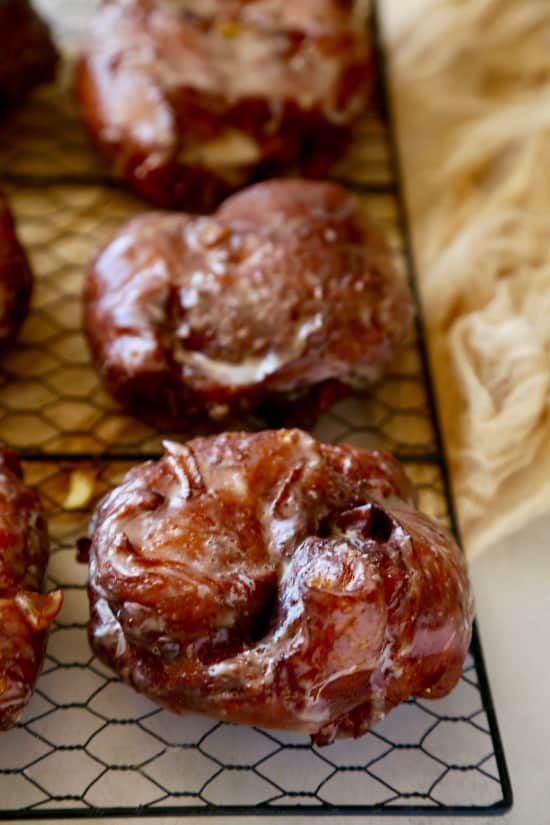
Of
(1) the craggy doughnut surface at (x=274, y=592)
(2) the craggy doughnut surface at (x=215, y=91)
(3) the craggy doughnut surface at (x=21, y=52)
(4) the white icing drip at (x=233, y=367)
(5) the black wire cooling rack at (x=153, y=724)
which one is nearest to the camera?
(1) the craggy doughnut surface at (x=274, y=592)

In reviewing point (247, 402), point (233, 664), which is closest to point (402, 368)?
point (247, 402)

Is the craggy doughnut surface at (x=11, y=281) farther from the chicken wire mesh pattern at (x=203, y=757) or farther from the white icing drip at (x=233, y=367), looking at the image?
the chicken wire mesh pattern at (x=203, y=757)

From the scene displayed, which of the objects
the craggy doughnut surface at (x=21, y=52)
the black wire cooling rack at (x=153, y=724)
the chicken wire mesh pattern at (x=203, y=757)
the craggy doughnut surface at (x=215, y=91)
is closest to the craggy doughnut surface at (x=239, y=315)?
the black wire cooling rack at (x=153, y=724)

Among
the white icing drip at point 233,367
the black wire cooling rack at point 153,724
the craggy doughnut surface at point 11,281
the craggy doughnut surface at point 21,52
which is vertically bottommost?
the black wire cooling rack at point 153,724

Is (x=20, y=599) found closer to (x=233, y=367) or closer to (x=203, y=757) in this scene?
(x=203, y=757)

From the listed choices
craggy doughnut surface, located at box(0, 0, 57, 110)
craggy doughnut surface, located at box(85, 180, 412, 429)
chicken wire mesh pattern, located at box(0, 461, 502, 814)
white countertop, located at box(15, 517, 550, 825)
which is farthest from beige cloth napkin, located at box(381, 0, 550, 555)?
craggy doughnut surface, located at box(0, 0, 57, 110)

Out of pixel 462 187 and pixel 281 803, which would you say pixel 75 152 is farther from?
pixel 281 803
